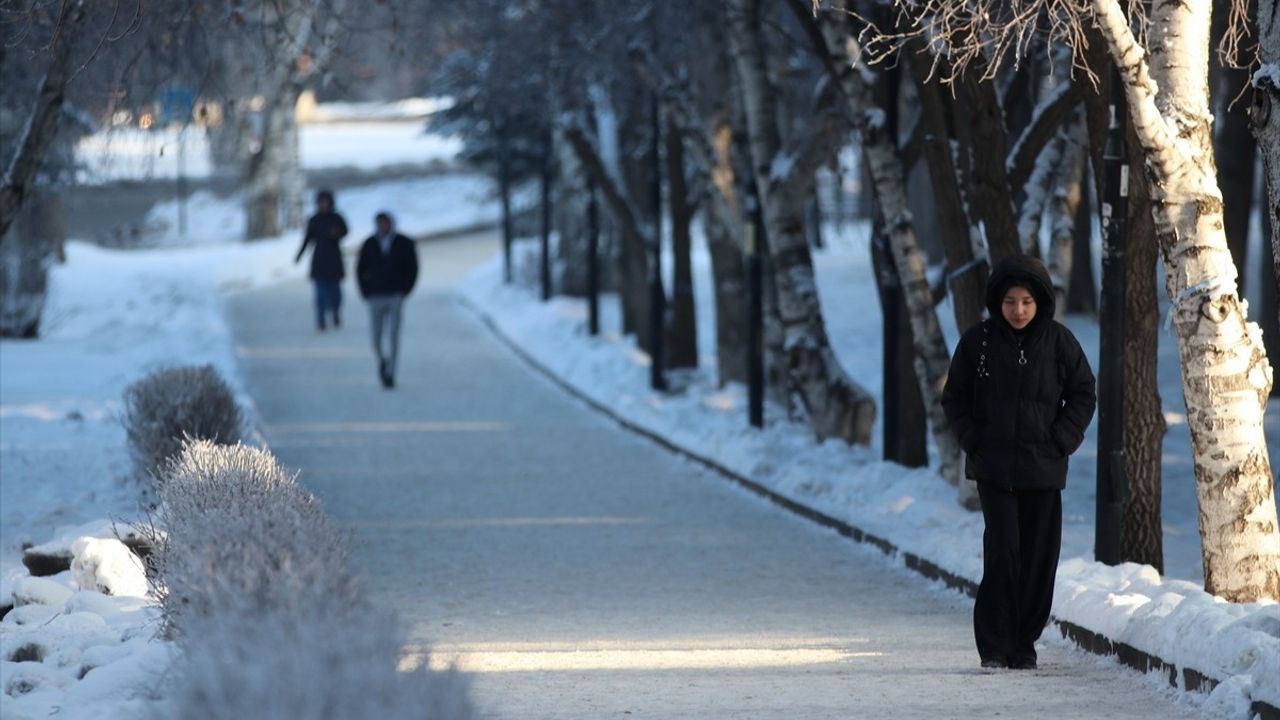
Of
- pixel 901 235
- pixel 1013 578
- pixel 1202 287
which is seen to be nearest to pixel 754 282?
pixel 901 235

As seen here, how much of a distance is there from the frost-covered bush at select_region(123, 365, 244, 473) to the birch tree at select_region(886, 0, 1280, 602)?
6.33 metres

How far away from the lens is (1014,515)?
8727 mm

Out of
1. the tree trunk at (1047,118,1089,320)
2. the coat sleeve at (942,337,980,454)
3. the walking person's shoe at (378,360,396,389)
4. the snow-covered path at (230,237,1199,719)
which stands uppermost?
the tree trunk at (1047,118,1089,320)

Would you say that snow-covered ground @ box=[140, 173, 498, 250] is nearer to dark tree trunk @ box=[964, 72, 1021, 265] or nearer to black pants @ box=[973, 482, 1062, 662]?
dark tree trunk @ box=[964, 72, 1021, 265]

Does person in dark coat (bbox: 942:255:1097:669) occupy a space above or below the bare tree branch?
below

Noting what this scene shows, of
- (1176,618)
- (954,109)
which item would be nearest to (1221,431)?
(1176,618)

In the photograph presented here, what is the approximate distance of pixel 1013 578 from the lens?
8750mm

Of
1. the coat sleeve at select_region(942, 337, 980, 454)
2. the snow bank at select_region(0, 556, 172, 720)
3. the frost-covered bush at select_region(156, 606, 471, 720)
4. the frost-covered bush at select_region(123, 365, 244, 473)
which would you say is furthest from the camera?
the frost-covered bush at select_region(123, 365, 244, 473)

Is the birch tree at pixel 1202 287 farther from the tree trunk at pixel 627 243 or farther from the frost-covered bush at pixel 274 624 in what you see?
the tree trunk at pixel 627 243

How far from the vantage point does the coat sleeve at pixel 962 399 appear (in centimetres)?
870

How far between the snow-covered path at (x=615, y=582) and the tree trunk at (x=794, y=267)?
129cm

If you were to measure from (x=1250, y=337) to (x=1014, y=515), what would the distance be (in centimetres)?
148

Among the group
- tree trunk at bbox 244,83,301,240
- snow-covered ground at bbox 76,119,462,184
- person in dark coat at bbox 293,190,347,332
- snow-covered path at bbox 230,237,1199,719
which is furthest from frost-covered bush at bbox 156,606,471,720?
snow-covered ground at bbox 76,119,462,184

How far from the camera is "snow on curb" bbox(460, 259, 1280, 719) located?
790 cm
